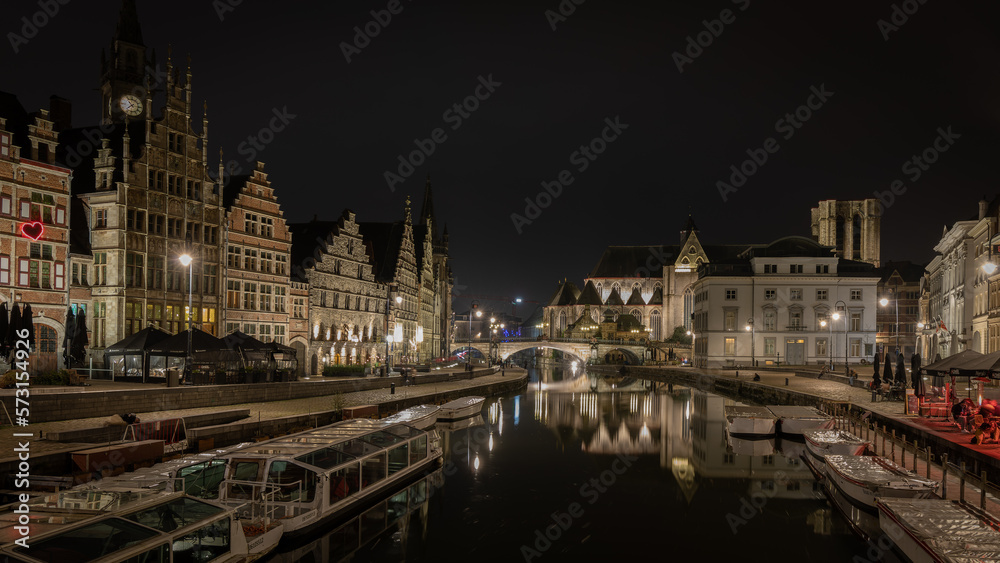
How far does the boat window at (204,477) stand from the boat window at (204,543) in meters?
3.30

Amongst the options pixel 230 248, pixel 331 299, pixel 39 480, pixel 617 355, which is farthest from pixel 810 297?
pixel 39 480

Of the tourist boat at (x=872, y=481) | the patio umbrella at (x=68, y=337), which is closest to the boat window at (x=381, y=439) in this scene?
the tourist boat at (x=872, y=481)

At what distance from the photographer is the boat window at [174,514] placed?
12.2m

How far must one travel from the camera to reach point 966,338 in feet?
162

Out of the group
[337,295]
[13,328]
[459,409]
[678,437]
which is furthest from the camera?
[337,295]

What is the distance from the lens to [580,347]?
109312 mm

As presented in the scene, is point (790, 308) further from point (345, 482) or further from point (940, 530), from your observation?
point (345, 482)

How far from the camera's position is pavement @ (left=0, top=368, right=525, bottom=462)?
64.4 feet

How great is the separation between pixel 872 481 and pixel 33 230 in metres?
33.2

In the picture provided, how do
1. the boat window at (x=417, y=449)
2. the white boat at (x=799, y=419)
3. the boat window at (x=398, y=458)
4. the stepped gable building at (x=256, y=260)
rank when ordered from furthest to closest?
the stepped gable building at (x=256, y=260) < the white boat at (x=799, y=419) < the boat window at (x=417, y=449) < the boat window at (x=398, y=458)

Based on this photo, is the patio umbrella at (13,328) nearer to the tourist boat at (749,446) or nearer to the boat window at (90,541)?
the boat window at (90,541)

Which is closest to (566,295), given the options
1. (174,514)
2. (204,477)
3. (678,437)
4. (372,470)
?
(678,437)

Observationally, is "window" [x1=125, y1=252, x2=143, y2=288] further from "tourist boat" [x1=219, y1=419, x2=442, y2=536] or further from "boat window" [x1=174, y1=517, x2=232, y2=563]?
"boat window" [x1=174, y1=517, x2=232, y2=563]

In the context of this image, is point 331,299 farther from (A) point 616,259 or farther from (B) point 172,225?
(A) point 616,259
